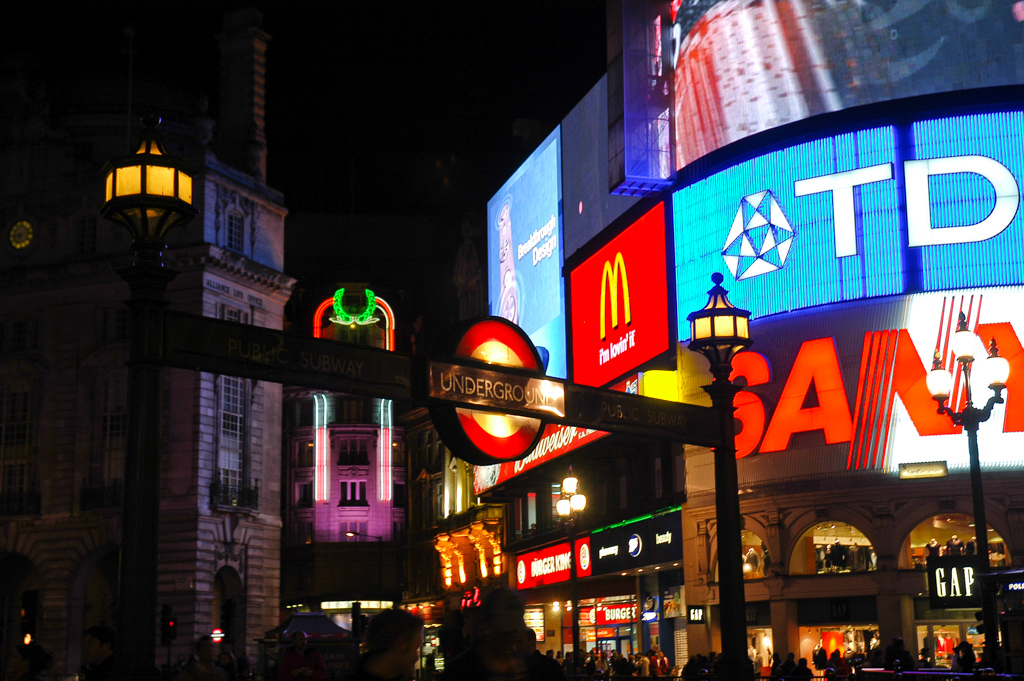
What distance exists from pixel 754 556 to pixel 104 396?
37.4 metres

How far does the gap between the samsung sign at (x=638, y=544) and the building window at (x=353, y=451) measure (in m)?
50.0

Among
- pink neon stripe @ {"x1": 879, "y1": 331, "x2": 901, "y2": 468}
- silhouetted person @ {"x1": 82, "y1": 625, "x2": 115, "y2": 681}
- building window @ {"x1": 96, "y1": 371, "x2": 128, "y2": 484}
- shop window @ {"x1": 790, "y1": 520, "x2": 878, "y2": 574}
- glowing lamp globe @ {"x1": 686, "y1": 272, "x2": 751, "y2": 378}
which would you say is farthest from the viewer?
building window @ {"x1": 96, "y1": 371, "x2": 128, "y2": 484}

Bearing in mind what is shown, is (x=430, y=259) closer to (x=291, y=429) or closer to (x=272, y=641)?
(x=291, y=429)

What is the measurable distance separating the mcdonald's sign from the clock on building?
104 feet

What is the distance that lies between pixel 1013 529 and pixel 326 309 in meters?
59.6

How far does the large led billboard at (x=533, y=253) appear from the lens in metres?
52.8

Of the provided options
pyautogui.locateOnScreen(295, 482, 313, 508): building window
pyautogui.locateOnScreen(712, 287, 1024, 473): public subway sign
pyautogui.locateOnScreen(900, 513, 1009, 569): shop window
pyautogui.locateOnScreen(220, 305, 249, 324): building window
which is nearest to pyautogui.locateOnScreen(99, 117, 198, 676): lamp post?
pyautogui.locateOnScreen(712, 287, 1024, 473): public subway sign

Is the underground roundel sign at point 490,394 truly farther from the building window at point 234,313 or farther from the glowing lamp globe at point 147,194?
the building window at point 234,313

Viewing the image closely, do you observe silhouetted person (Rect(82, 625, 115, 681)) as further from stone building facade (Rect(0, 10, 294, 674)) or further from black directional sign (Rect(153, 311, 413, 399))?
stone building facade (Rect(0, 10, 294, 674))

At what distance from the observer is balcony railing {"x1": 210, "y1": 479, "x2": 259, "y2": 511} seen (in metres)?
59.6

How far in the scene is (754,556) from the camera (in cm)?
3825

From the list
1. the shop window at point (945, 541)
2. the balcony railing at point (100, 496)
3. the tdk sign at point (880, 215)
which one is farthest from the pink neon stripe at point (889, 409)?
the balcony railing at point (100, 496)

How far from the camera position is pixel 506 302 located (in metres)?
60.0

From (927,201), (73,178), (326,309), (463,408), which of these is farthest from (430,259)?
(463,408)
